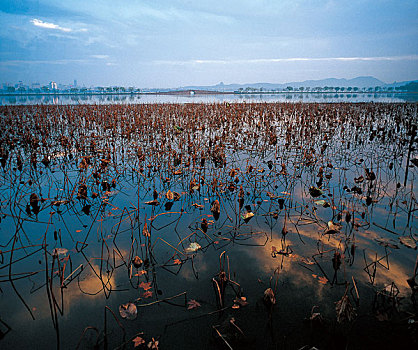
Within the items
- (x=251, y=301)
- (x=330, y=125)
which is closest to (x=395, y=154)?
(x=330, y=125)

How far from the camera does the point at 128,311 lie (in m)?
2.57

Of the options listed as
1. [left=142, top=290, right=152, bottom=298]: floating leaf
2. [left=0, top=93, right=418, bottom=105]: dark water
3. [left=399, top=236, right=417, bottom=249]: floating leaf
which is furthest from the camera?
[left=0, top=93, right=418, bottom=105]: dark water

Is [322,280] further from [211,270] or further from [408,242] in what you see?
[408,242]

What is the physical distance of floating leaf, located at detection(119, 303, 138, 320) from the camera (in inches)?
99.5

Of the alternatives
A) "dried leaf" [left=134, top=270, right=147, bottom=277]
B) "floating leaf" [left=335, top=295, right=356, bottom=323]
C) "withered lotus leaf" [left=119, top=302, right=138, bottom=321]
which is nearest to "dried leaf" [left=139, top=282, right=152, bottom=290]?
"dried leaf" [left=134, top=270, right=147, bottom=277]

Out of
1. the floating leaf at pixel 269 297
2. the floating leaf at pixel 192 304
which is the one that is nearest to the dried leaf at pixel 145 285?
the floating leaf at pixel 192 304

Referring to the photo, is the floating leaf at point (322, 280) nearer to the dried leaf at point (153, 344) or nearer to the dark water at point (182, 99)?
the dried leaf at point (153, 344)

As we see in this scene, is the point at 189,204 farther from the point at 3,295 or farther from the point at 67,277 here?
the point at 3,295

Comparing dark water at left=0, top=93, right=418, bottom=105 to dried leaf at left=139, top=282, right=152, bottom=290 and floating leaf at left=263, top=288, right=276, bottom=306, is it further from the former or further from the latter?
floating leaf at left=263, top=288, right=276, bottom=306

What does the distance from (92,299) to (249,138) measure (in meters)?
9.87

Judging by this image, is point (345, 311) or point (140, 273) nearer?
point (345, 311)

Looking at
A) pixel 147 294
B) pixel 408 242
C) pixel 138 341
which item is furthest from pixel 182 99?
pixel 138 341

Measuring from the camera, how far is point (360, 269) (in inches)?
125

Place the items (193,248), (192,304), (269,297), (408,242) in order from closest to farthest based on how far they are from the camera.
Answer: (269,297) → (192,304) → (193,248) → (408,242)
